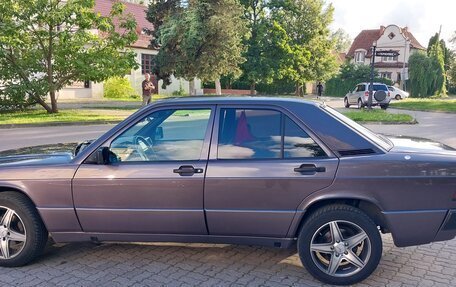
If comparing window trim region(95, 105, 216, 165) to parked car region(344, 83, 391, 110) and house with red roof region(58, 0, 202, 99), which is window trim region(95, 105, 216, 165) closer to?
parked car region(344, 83, 391, 110)

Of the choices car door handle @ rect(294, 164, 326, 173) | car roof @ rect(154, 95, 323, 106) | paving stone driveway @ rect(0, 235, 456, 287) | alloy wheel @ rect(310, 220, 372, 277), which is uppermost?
car roof @ rect(154, 95, 323, 106)

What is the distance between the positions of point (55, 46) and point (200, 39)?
8.29m

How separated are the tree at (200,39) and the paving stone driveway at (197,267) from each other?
20.2 m

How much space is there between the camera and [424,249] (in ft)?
13.9

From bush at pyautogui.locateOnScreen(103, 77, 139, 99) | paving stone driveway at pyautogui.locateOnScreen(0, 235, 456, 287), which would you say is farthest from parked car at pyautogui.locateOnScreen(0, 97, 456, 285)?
bush at pyautogui.locateOnScreen(103, 77, 139, 99)

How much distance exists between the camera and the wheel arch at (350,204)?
334 centimetres

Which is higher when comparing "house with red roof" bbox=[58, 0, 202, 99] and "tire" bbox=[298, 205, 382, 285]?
"house with red roof" bbox=[58, 0, 202, 99]

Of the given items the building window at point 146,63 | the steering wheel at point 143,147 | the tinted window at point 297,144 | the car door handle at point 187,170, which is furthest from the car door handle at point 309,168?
the building window at point 146,63

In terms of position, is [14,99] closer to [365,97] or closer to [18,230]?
[18,230]

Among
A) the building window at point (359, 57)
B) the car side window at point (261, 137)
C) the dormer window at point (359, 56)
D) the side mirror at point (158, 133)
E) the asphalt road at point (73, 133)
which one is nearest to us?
the car side window at point (261, 137)

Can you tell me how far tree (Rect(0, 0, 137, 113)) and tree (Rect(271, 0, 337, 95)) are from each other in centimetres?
1925

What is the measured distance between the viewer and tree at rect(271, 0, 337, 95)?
118 feet

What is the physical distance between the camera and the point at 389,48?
190 ft

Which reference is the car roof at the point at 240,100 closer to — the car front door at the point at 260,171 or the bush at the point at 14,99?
the car front door at the point at 260,171
